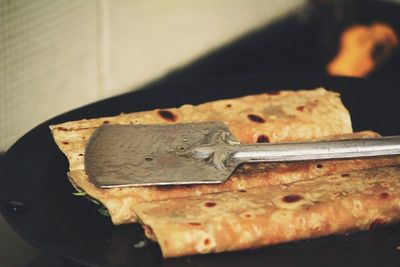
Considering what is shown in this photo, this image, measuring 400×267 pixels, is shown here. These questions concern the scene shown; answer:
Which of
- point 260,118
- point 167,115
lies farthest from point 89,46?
point 260,118

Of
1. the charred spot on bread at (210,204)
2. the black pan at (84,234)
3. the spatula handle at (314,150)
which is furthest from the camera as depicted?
the spatula handle at (314,150)

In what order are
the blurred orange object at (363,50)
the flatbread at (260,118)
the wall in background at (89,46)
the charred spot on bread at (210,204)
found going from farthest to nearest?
the blurred orange object at (363,50) < the wall in background at (89,46) < the flatbread at (260,118) < the charred spot on bread at (210,204)

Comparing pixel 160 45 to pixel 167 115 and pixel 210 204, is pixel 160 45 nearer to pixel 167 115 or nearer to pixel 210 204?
pixel 167 115

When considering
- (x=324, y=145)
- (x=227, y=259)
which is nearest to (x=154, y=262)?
(x=227, y=259)

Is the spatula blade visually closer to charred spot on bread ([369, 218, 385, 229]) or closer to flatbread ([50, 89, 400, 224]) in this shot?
flatbread ([50, 89, 400, 224])

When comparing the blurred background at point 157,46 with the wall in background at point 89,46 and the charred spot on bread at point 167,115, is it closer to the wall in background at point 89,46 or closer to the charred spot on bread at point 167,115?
the wall in background at point 89,46

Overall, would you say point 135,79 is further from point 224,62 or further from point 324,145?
point 324,145

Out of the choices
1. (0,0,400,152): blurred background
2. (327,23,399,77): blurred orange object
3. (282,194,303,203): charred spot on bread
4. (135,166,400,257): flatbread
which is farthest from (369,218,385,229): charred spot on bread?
(327,23,399,77): blurred orange object

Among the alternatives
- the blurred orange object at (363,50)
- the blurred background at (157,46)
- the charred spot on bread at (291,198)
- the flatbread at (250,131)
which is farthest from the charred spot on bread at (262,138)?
the blurred orange object at (363,50)
